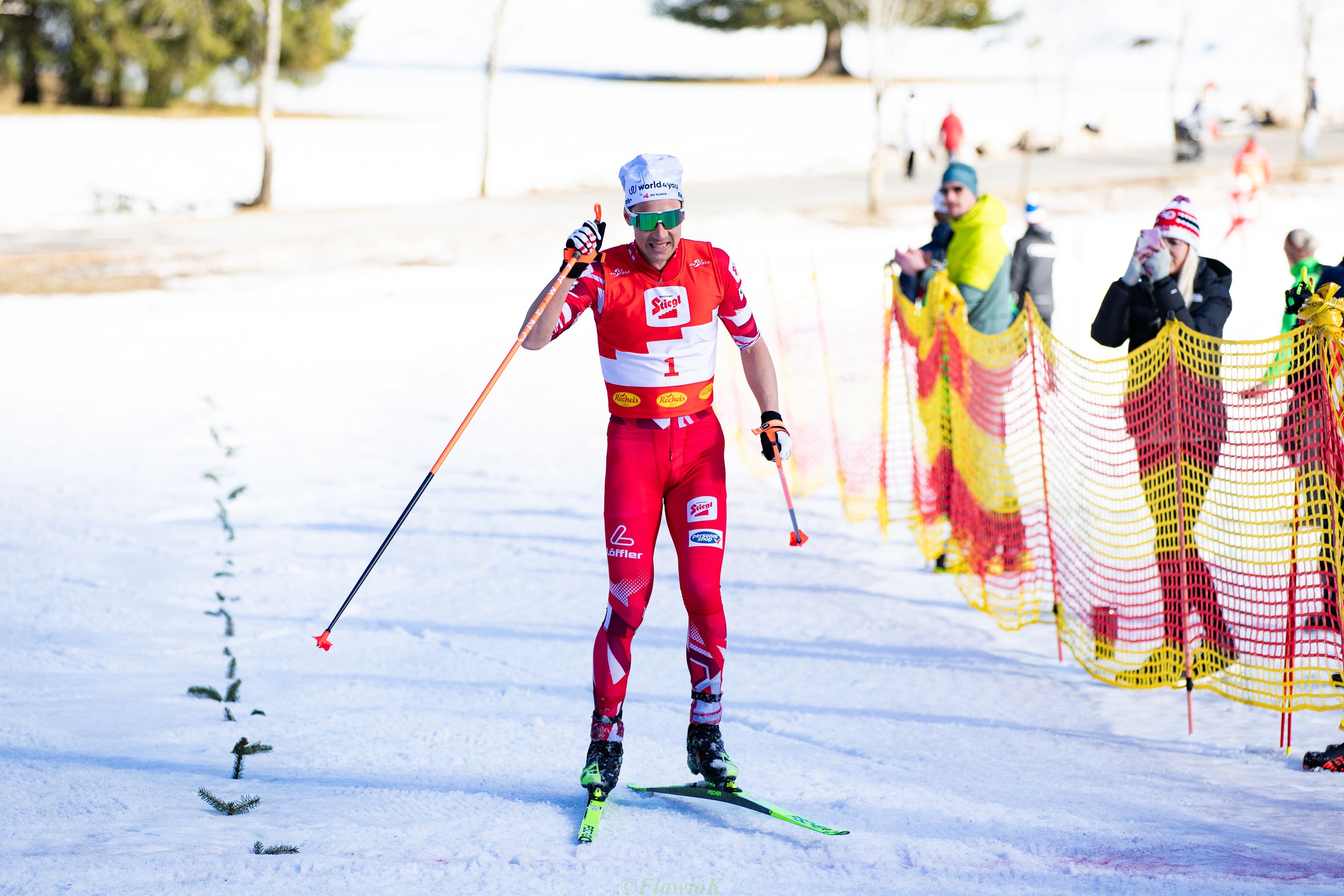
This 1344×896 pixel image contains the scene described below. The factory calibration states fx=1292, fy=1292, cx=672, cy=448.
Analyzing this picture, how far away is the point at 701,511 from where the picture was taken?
462 cm

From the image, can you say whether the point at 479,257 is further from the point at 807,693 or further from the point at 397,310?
the point at 807,693

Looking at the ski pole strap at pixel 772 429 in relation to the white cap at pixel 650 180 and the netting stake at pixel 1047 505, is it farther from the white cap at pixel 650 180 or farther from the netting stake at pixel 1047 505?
the netting stake at pixel 1047 505

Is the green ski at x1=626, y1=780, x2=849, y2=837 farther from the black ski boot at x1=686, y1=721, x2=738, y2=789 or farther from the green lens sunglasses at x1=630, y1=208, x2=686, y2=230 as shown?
the green lens sunglasses at x1=630, y1=208, x2=686, y2=230

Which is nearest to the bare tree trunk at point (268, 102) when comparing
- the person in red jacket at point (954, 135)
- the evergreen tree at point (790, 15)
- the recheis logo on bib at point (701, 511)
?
the person in red jacket at point (954, 135)

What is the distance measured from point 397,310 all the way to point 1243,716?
13640 millimetres

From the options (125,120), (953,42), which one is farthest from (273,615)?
(953,42)

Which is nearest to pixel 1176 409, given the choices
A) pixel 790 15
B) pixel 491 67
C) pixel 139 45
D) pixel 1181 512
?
pixel 1181 512

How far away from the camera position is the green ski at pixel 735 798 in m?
4.34

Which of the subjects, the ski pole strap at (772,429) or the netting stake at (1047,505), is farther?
the netting stake at (1047,505)

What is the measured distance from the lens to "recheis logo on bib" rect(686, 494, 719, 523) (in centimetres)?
462

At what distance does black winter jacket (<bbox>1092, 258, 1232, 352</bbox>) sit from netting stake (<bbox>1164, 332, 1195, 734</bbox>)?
1.03 ft

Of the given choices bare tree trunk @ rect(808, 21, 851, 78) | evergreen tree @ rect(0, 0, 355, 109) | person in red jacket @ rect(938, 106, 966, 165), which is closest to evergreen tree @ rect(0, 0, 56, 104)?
evergreen tree @ rect(0, 0, 355, 109)

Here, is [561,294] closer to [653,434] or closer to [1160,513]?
[653,434]

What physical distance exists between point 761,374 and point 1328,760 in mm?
2583
